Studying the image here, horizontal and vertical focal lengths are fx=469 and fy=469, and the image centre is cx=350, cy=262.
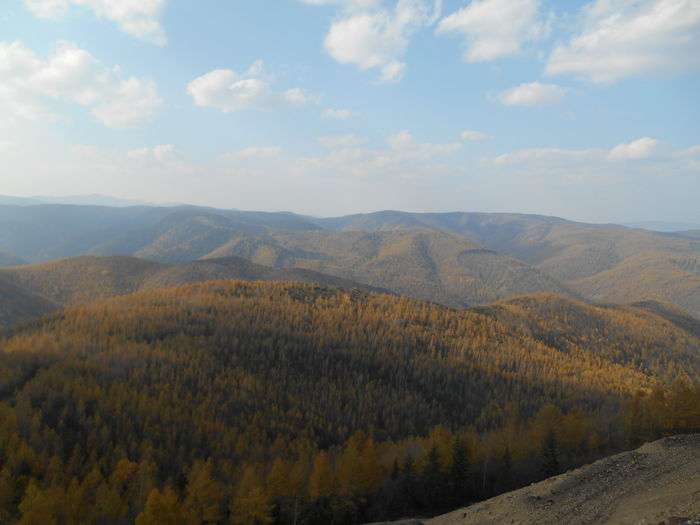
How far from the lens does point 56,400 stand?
12119 cm

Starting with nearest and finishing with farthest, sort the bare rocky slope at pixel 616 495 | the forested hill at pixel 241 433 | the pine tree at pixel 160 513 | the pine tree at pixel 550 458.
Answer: the bare rocky slope at pixel 616 495, the pine tree at pixel 160 513, the forested hill at pixel 241 433, the pine tree at pixel 550 458

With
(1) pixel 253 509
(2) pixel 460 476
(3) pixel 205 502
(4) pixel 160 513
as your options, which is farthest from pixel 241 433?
(4) pixel 160 513

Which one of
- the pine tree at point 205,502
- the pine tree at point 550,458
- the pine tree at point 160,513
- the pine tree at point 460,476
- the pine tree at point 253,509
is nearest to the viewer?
the pine tree at point 160,513

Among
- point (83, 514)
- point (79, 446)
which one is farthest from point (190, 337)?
point (83, 514)

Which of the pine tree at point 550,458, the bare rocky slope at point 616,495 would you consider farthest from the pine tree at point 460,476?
the bare rocky slope at point 616,495

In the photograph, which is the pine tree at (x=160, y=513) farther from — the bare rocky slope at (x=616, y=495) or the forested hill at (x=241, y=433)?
the bare rocky slope at (x=616, y=495)

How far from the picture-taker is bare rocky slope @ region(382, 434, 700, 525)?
42094 mm

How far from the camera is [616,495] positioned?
Result: 49125mm

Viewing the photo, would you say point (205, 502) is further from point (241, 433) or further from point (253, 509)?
point (241, 433)

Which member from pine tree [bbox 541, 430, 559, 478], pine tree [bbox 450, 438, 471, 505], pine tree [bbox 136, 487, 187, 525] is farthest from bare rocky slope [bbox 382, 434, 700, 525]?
pine tree [bbox 136, 487, 187, 525]

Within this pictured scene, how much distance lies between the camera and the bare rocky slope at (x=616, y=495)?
4209 cm

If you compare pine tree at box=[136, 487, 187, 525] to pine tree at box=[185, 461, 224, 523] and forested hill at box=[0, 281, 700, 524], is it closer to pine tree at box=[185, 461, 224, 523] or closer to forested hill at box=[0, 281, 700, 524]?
forested hill at box=[0, 281, 700, 524]

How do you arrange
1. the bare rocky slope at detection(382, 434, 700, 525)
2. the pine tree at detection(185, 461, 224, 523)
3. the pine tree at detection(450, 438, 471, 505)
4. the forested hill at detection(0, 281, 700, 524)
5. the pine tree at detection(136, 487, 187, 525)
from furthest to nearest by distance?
the pine tree at detection(450, 438, 471, 505)
the forested hill at detection(0, 281, 700, 524)
the pine tree at detection(185, 461, 224, 523)
the pine tree at detection(136, 487, 187, 525)
the bare rocky slope at detection(382, 434, 700, 525)

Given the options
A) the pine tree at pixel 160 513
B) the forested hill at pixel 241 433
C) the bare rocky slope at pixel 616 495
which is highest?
the bare rocky slope at pixel 616 495
